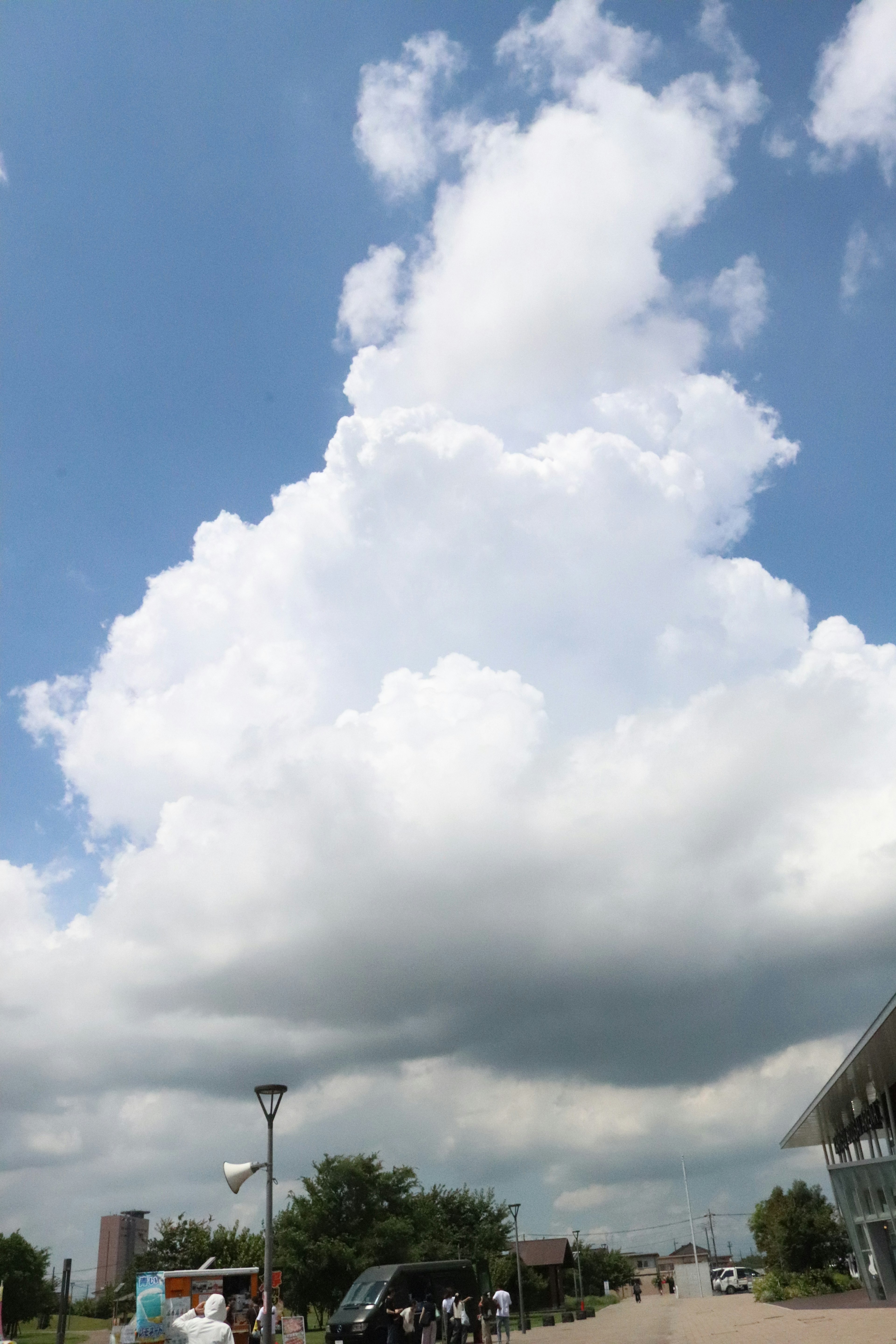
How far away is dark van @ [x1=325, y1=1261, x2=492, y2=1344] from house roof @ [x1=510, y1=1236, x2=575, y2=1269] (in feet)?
164

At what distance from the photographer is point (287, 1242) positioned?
4831cm

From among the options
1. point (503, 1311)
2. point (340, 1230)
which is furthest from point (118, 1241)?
point (503, 1311)

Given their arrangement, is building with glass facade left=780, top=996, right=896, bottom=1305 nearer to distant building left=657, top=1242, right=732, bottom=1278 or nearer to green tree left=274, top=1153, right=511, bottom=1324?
green tree left=274, top=1153, right=511, bottom=1324

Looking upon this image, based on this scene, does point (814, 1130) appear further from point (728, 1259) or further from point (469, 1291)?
point (728, 1259)

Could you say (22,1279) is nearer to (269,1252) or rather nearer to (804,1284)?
(804,1284)

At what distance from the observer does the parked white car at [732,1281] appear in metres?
70.4

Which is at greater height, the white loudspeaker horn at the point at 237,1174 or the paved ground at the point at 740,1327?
the white loudspeaker horn at the point at 237,1174

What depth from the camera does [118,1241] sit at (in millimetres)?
135625

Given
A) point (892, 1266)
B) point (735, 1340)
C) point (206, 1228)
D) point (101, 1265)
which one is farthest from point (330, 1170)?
point (101, 1265)

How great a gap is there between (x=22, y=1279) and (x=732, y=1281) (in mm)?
47468

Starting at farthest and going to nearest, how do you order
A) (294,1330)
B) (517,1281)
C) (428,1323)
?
(517,1281) → (428,1323) → (294,1330)

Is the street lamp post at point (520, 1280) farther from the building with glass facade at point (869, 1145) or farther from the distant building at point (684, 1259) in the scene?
the distant building at point (684, 1259)

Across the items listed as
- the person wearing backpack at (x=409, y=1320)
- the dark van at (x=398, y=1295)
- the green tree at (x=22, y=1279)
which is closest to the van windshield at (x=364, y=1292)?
the dark van at (x=398, y=1295)

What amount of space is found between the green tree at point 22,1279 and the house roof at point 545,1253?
1314 inches
